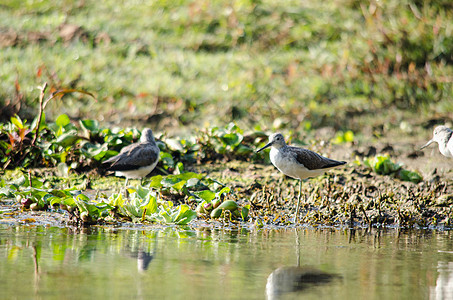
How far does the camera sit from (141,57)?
12.2 m

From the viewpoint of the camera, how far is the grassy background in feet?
33.5

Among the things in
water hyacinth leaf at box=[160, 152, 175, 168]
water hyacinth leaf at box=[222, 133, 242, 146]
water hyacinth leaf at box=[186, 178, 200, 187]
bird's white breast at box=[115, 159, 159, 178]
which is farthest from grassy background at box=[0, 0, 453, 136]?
water hyacinth leaf at box=[186, 178, 200, 187]

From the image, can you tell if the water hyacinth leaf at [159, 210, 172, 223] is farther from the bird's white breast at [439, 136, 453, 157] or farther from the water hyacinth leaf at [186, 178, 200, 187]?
the bird's white breast at [439, 136, 453, 157]

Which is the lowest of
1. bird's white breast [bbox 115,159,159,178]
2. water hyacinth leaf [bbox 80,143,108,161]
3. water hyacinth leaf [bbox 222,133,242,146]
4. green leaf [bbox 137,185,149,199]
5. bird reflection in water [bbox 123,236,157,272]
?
bird reflection in water [bbox 123,236,157,272]

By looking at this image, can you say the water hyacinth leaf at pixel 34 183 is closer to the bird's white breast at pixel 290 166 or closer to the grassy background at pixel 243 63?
the bird's white breast at pixel 290 166

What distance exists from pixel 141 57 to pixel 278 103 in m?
3.07

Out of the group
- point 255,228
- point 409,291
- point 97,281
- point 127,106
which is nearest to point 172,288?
point 97,281

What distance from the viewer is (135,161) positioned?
22.6 ft

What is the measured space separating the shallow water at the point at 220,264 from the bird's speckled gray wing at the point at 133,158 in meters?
1.53

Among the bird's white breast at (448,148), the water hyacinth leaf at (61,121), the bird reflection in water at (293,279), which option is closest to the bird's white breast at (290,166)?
the bird's white breast at (448,148)

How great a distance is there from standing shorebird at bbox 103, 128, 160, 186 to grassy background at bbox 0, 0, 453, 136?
8.35ft

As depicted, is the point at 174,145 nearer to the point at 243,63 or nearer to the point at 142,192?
the point at 142,192

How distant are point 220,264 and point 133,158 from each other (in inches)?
115

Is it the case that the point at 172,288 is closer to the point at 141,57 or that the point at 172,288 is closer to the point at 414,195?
the point at 414,195
